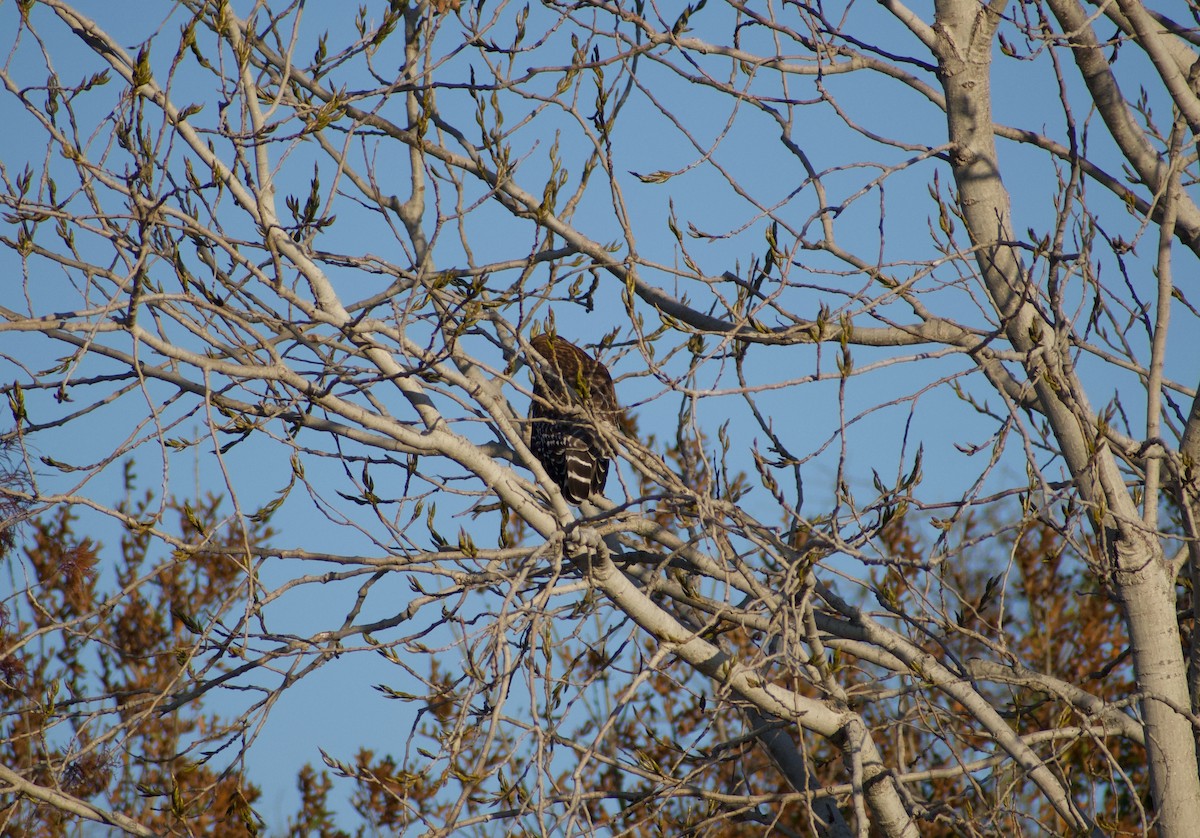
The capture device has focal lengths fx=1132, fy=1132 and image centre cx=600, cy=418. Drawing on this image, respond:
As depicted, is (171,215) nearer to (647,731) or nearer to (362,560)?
(362,560)

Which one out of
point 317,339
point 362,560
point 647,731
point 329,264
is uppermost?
point 329,264

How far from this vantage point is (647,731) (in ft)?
13.8

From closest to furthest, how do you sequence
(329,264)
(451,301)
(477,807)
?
1. (451,301)
2. (329,264)
3. (477,807)

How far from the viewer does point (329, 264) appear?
4008 millimetres

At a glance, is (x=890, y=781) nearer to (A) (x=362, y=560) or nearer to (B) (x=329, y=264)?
(A) (x=362, y=560)

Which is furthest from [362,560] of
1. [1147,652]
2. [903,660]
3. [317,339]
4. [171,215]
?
[1147,652]

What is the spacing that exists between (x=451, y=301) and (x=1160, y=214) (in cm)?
285

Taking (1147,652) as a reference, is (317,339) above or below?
above

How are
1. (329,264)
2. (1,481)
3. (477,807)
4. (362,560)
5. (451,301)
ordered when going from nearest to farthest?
(451,301) → (362,560) → (329,264) → (1,481) → (477,807)

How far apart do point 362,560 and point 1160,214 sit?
3303 millimetres

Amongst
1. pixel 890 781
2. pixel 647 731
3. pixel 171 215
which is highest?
pixel 171 215

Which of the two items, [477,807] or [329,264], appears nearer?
[329,264]

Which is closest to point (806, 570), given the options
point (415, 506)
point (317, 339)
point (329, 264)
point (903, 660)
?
point (903, 660)

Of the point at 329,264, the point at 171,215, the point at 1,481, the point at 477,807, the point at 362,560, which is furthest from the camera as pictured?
the point at 477,807
